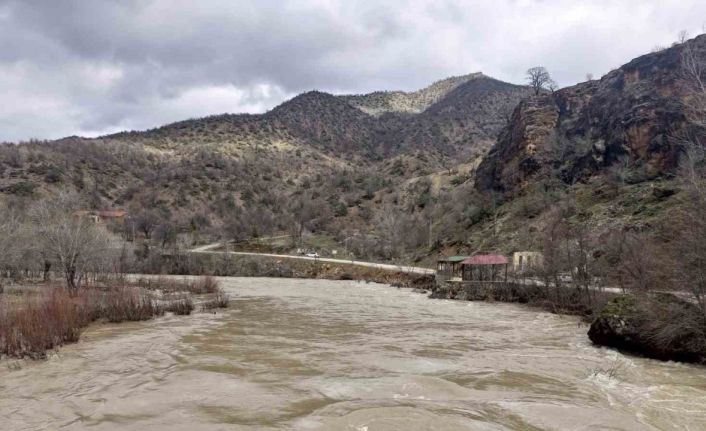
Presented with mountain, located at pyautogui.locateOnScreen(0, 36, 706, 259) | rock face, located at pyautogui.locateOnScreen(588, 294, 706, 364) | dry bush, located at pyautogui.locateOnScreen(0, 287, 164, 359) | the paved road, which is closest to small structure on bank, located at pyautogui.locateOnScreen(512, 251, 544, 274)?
mountain, located at pyautogui.locateOnScreen(0, 36, 706, 259)

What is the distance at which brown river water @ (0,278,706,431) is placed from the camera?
9.45 m

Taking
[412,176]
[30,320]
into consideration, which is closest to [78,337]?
[30,320]

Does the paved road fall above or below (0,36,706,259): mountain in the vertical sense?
below

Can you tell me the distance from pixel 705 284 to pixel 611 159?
155 feet

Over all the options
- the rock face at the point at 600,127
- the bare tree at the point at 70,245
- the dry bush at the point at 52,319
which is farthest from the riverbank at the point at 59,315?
the rock face at the point at 600,127

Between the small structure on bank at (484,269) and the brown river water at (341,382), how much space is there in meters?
16.6

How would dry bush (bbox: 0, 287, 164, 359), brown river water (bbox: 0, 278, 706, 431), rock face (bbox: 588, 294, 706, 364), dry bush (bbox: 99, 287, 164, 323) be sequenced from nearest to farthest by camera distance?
1. brown river water (bbox: 0, 278, 706, 431)
2. dry bush (bbox: 0, 287, 164, 359)
3. rock face (bbox: 588, 294, 706, 364)
4. dry bush (bbox: 99, 287, 164, 323)

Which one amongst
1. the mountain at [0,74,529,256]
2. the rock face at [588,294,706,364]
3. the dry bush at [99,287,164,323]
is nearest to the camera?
the rock face at [588,294,706,364]

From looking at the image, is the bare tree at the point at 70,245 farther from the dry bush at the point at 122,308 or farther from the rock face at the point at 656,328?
the rock face at the point at 656,328

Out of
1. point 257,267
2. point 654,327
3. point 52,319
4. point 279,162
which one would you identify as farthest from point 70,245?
point 279,162

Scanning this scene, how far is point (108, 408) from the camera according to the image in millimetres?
9961

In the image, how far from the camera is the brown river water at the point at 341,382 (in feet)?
31.0

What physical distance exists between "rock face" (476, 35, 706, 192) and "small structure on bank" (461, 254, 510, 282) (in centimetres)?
2272

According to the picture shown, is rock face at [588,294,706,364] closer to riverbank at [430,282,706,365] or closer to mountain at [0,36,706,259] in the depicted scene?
riverbank at [430,282,706,365]
